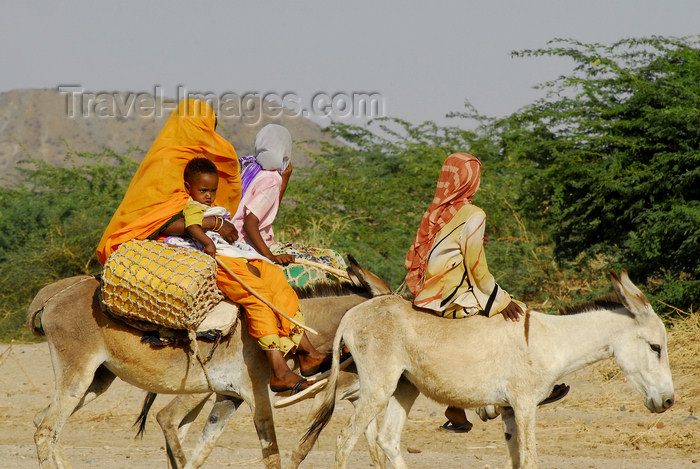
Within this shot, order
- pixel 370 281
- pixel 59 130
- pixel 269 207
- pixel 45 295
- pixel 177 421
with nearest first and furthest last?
pixel 370 281
pixel 45 295
pixel 269 207
pixel 177 421
pixel 59 130

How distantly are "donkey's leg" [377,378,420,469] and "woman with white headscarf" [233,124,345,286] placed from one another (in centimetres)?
108

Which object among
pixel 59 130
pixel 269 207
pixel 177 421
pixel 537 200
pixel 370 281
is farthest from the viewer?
pixel 59 130

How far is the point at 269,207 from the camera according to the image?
623cm

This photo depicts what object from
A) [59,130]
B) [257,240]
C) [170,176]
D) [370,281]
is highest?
[170,176]

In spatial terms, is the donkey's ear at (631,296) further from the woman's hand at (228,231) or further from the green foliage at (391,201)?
the green foliage at (391,201)

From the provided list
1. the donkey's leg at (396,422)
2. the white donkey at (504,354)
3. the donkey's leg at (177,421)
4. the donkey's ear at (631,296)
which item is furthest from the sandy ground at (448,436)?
the donkey's ear at (631,296)

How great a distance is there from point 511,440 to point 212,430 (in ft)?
6.81

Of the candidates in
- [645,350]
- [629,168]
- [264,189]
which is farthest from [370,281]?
[629,168]

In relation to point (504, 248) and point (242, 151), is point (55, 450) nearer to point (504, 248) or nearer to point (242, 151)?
point (504, 248)

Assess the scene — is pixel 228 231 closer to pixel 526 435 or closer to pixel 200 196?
pixel 200 196

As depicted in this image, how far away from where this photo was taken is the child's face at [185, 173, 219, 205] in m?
5.65

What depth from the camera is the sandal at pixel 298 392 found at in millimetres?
5496

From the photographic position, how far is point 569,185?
11.1 meters

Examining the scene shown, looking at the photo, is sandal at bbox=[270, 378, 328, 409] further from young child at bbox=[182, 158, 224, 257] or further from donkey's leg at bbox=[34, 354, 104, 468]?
donkey's leg at bbox=[34, 354, 104, 468]
